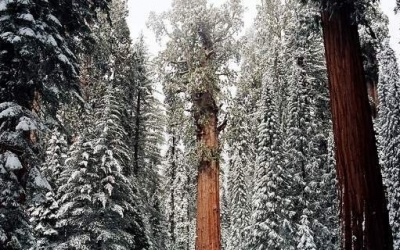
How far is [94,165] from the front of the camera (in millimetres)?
→ 18672

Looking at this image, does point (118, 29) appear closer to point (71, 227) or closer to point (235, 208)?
point (71, 227)

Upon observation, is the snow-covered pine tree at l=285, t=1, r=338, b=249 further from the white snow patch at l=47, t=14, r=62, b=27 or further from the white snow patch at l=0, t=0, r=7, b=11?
the white snow patch at l=0, t=0, r=7, b=11

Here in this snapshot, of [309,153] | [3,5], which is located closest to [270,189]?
[309,153]

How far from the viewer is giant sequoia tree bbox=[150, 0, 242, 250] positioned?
416 inches

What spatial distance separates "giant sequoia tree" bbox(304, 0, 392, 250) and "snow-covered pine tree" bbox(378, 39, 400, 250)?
50.1ft

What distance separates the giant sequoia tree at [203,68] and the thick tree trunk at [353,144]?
5562 mm

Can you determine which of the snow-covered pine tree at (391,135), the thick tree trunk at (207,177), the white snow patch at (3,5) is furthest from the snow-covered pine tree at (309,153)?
the white snow patch at (3,5)

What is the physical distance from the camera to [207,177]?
1088 cm

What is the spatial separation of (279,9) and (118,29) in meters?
11.8

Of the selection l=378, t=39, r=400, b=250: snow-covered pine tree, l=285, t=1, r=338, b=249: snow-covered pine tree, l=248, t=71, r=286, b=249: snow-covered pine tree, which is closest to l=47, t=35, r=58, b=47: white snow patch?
l=285, t=1, r=338, b=249: snow-covered pine tree

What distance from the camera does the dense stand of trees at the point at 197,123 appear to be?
5.54 metres

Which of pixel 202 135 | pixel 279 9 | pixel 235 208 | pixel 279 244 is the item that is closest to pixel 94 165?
pixel 202 135

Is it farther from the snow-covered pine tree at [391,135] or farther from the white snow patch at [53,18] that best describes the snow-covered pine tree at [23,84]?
the snow-covered pine tree at [391,135]

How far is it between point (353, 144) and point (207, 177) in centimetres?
601
